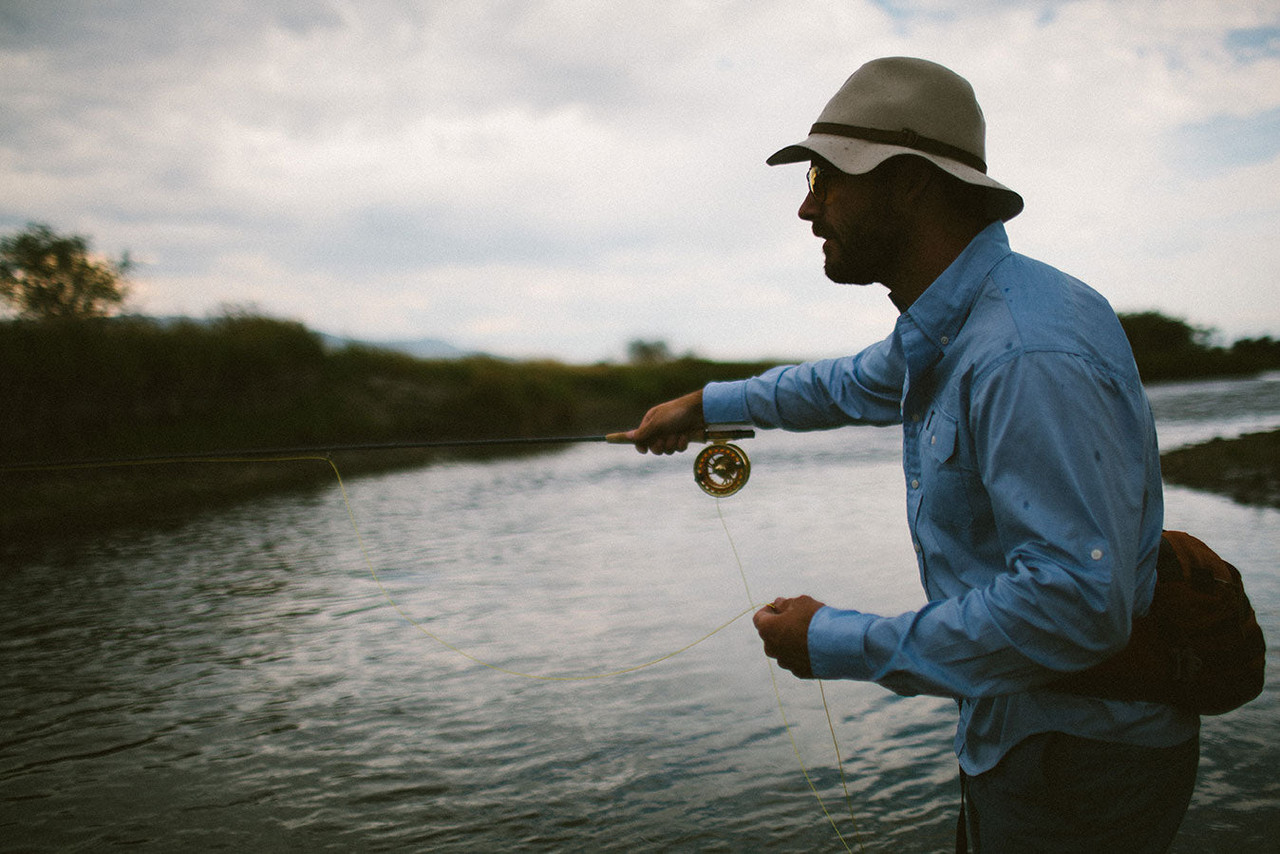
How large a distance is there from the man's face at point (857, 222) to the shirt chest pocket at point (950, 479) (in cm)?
35

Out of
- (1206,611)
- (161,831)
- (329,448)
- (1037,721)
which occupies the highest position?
(329,448)

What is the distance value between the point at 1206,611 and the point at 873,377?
0.97m

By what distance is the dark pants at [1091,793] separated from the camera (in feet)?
5.26

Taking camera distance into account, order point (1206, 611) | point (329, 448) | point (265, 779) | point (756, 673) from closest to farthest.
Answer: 1. point (1206, 611)
2. point (329, 448)
3. point (265, 779)
4. point (756, 673)

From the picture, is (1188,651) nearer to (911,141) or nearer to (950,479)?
(950,479)

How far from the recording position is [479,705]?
5469 millimetres

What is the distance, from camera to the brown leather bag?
157 centimetres

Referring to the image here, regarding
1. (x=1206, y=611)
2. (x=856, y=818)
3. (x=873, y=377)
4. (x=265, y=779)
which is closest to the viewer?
(x=1206, y=611)

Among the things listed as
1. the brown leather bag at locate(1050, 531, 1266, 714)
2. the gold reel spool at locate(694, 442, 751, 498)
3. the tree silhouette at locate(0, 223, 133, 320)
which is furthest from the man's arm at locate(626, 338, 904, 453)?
the tree silhouette at locate(0, 223, 133, 320)

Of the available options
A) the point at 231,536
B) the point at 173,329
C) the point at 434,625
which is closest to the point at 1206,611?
the point at 434,625

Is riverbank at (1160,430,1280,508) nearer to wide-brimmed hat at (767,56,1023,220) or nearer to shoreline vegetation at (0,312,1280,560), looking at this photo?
shoreline vegetation at (0,312,1280,560)

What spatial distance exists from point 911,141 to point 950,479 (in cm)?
62

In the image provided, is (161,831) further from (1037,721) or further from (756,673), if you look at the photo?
(1037,721)

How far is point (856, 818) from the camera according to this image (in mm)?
3994
